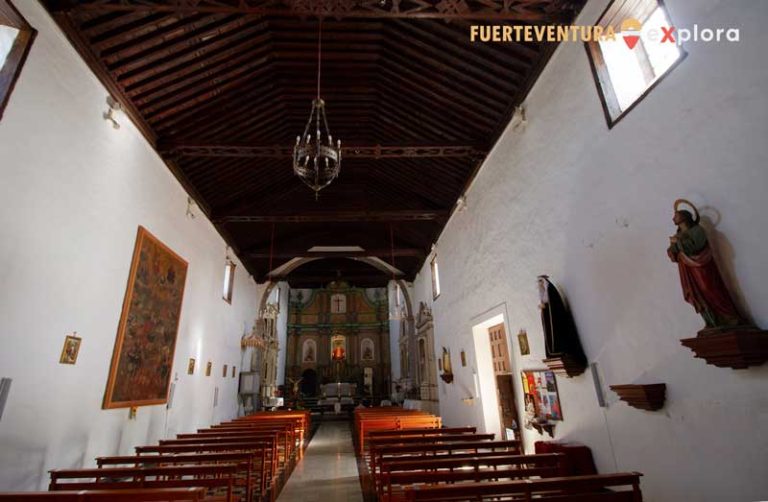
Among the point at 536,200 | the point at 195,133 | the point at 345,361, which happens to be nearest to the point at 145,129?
the point at 195,133

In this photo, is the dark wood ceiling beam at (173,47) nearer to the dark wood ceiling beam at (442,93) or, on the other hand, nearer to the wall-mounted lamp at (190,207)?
the dark wood ceiling beam at (442,93)

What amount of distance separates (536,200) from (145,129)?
6.38m

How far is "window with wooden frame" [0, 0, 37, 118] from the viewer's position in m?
3.79

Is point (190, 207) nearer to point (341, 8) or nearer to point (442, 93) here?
point (341, 8)

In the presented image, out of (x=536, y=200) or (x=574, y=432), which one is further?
(x=536, y=200)

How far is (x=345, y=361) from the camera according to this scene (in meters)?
22.7

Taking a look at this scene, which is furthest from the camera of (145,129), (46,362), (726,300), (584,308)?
(145,129)

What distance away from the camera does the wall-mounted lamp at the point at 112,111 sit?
17.8ft

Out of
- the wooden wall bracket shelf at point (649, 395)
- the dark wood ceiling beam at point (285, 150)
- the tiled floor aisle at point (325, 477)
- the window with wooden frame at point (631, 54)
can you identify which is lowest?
the tiled floor aisle at point (325, 477)

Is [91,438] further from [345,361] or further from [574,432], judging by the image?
[345,361]

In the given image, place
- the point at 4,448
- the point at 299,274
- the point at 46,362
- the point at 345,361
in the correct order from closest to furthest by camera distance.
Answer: the point at 4,448, the point at 46,362, the point at 299,274, the point at 345,361

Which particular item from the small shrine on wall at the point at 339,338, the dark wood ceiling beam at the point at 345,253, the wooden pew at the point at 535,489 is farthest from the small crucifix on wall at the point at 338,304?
the wooden pew at the point at 535,489

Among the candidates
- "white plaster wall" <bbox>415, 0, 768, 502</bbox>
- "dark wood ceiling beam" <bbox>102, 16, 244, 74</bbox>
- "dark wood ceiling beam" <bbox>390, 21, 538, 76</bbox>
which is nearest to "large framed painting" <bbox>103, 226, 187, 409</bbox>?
"dark wood ceiling beam" <bbox>102, 16, 244, 74</bbox>

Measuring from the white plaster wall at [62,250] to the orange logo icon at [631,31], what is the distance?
6.24 m
